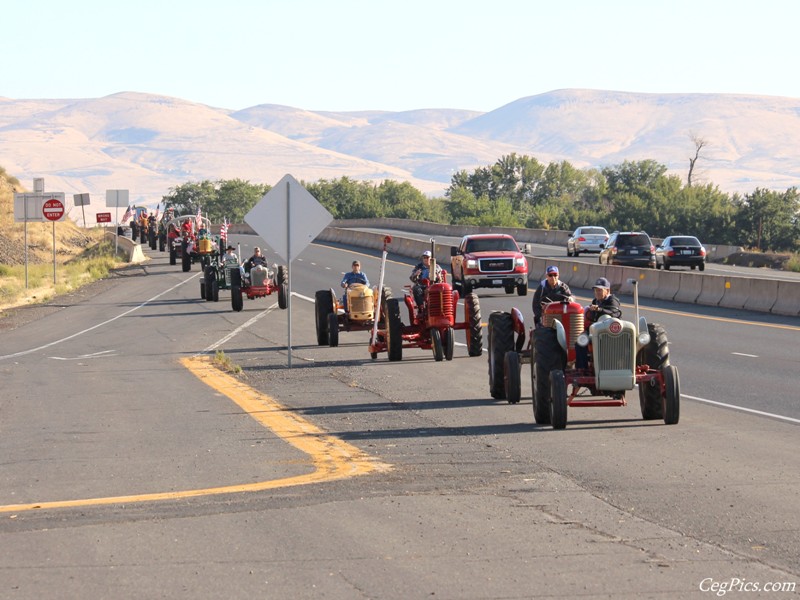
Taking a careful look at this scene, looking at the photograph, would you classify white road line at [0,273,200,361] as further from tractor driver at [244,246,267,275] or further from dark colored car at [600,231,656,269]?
dark colored car at [600,231,656,269]

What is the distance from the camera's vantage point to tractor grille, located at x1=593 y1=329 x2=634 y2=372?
14.0 metres

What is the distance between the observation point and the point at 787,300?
3350 centimetres

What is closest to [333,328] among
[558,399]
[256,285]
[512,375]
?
[512,375]

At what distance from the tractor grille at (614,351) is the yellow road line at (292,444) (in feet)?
9.47

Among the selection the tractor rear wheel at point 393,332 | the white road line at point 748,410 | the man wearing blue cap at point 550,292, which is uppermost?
the man wearing blue cap at point 550,292

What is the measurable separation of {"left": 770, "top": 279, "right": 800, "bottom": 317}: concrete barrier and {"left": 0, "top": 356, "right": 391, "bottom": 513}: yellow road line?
719 inches

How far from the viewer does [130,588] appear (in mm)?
7438

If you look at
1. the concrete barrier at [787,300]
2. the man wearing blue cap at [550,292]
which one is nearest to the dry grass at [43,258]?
the concrete barrier at [787,300]

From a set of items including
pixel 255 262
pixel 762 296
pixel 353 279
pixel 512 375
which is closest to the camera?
pixel 512 375

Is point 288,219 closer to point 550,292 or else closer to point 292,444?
point 550,292

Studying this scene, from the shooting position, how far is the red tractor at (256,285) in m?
35.6

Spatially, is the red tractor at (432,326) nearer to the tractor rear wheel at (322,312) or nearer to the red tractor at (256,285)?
the tractor rear wheel at (322,312)

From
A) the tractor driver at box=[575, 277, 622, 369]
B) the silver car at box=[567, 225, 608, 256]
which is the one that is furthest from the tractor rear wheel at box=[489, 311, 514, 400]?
the silver car at box=[567, 225, 608, 256]

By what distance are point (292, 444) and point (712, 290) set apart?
2614 centimetres
